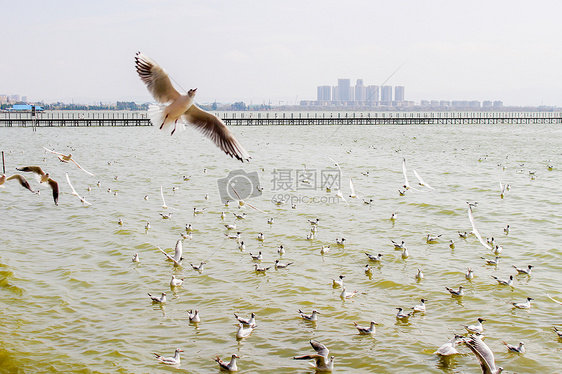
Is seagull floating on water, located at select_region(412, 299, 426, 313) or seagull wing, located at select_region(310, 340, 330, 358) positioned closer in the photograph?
seagull wing, located at select_region(310, 340, 330, 358)

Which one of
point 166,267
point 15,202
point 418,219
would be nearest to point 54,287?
point 166,267

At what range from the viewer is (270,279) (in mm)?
13195

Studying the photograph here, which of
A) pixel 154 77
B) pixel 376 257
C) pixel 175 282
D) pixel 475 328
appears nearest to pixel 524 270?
pixel 376 257

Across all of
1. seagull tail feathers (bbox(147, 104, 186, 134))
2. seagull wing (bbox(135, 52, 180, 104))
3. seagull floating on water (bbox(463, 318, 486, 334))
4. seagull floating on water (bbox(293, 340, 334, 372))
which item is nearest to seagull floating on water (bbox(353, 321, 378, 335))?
seagull floating on water (bbox(293, 340, 334, 372))

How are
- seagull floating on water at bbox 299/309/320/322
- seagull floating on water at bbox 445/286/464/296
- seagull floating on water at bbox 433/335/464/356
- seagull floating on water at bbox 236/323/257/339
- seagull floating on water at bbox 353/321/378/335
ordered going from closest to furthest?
1. seagull floating on water at bbox 433/335/464/356
2. seagull floating on water at bbox 236/323/257/339
3. seagull floating on water at bbox 353/321/378/335
4. seagull floating on water at bbox 299/309/320/322
5. seagull floating on water at bbox 445/286/464/296

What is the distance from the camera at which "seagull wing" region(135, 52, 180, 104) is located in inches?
281

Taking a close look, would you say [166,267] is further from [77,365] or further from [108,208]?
[108,208]

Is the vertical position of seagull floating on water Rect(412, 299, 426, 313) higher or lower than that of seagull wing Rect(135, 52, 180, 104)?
lower

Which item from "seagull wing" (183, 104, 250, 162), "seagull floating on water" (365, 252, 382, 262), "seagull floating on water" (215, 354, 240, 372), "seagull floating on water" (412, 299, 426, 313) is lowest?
"seagull floating on water" (215, 354, 240, 372)

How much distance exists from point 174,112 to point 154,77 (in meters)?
0.60

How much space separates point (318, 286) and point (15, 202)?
16.4 metres

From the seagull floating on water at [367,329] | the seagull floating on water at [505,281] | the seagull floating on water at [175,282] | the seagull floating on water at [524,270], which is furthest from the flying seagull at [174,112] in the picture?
the seagull floating on water at [524,270]

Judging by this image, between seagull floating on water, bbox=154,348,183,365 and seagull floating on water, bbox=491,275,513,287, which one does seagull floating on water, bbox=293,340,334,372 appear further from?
seagull floating on water, bbox=491,275,513,287

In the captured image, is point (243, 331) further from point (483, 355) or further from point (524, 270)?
point (524, 270)
